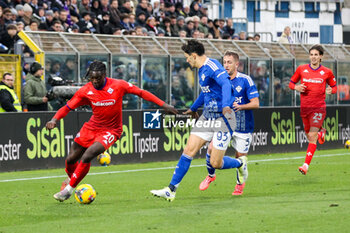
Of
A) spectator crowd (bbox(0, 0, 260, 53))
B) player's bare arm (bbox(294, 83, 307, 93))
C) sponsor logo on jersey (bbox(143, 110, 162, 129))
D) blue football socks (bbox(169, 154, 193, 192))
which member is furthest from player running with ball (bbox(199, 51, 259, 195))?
spectator crowd (bbox(0, 0, 260, 53))

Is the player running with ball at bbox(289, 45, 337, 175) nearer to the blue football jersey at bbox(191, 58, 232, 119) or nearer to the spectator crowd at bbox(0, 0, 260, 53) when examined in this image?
the blue football jersey at bbox(191, 58, 232, 119)

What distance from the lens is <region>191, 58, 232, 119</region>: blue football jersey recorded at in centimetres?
1038

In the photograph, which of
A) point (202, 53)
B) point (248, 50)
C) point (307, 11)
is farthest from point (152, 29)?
point (307, 11)

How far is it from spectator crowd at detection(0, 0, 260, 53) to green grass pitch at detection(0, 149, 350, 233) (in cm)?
514

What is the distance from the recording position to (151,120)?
19016 millimetres

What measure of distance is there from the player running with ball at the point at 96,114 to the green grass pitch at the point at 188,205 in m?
0.55

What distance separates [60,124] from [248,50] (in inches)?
366

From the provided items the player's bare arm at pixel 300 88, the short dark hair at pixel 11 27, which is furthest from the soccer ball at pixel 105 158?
the player's bare arm at pixel 300 88

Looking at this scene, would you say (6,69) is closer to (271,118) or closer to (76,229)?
(271,118)

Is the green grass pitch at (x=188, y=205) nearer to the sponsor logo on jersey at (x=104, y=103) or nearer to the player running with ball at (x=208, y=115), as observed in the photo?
the player running with ball at (x=208, y=115)

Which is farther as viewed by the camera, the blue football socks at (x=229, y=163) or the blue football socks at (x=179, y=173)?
the blue football socks at (x=229, y=163)

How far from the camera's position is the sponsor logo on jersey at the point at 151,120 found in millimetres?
18839

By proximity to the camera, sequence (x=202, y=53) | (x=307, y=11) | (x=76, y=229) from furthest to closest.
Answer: (x=307, y=11), (x=202, y=53), (x=76, y=229)

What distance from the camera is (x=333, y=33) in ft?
134
